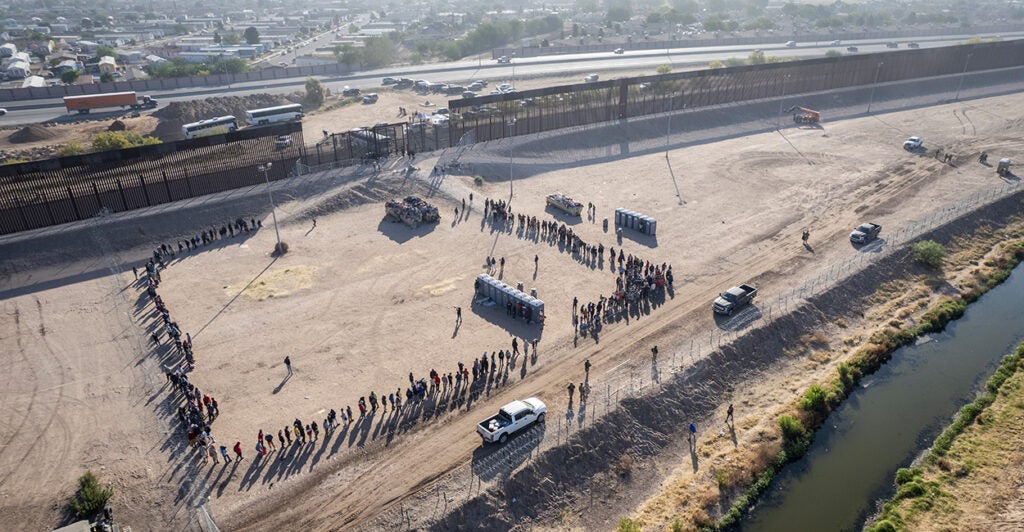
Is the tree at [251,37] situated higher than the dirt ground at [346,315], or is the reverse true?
the tree at [251,37]

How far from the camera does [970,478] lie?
28.5 metres

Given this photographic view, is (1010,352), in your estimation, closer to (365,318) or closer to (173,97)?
(365,318)

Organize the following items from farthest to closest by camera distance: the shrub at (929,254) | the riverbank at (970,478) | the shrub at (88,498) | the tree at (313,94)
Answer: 1. the tree at (313,94)
2. the shrub at (929,254)
3. the riverbank at (970,478)
4. the shrub at (88,498)

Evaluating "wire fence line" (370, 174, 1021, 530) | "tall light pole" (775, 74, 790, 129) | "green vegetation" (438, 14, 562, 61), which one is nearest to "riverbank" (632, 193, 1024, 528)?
"wire fence line" (370, 174, 1021, 530)

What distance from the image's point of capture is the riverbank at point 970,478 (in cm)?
2620

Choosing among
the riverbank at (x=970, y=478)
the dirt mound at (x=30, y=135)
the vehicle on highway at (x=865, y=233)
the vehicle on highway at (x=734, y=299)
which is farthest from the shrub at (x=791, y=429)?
A: the dirt mound at (x=30, y=135)

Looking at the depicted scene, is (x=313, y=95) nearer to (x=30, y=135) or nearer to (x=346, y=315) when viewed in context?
(x=30, y=135)

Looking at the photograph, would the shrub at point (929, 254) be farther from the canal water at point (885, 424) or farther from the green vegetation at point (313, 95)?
the green vegetation at point (313, 95)

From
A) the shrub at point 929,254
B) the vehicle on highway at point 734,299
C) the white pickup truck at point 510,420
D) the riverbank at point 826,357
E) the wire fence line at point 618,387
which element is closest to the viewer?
the wire fence line at point 618,387

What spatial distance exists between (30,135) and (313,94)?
37.1 meters

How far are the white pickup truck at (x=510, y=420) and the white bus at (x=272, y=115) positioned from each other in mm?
67271

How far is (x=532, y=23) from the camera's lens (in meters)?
186

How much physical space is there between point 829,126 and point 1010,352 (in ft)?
168

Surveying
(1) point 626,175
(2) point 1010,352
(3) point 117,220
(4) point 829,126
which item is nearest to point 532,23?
(4) point 829,126
